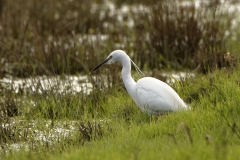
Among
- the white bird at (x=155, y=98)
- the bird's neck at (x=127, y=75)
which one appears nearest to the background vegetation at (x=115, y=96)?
the white bird at (x=155, y=98)

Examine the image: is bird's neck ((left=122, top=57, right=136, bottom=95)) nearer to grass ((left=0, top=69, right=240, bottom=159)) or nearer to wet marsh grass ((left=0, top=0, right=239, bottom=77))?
grass ((left=0, top=69, right=240, bottom=159))

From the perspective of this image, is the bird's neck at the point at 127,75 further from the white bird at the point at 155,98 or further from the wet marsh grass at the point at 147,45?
the wet marsh grass at the point at 147,45

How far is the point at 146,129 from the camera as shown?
15.2 ft

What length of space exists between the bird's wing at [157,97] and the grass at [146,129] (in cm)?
15

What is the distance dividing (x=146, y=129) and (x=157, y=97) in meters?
0.78

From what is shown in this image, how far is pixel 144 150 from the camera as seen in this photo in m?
3.99

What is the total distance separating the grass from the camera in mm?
3795

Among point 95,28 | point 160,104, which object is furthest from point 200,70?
point 95,28

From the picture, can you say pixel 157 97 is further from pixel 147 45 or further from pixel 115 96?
pixel 147 45

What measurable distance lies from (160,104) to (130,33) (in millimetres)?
4885

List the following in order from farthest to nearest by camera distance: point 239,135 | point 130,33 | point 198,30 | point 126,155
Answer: point 130,33 → point 198,30 → point 239,135 → point 126,155

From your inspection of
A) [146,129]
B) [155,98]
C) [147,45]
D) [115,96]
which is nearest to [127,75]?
[155,98]

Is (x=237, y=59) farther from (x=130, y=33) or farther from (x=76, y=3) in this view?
(x=76, y=3)

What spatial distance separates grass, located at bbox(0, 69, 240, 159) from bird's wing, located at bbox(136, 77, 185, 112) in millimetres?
145
